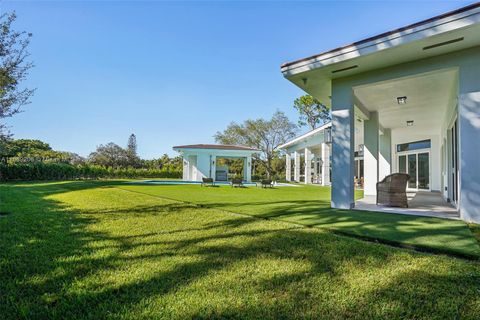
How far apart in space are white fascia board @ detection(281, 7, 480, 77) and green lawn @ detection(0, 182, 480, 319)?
14.0 ft

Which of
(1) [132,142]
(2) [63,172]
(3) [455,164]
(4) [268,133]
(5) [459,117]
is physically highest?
(1) [132,142]

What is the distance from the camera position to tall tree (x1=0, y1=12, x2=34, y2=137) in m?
6.21

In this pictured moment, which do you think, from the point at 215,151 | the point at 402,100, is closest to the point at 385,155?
the point at 402,100

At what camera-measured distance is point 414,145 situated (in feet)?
58.5

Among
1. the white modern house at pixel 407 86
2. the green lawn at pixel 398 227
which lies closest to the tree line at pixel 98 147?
the green lawn at pixel 398 227

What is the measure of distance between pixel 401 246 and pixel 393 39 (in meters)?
4.33

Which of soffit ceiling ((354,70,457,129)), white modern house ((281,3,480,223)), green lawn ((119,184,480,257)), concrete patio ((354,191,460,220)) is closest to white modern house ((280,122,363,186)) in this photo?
soffit ceiling ((354,70,457,129))

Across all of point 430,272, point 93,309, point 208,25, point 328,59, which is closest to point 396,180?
point 328,59

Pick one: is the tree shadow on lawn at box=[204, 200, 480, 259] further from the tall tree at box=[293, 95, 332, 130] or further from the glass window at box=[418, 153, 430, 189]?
the tall tree at box=[293, 95, 332, 130]

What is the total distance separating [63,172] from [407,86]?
3116 cm

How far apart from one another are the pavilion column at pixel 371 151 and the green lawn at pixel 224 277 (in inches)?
334

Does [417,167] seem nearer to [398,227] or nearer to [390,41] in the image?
[390,41]

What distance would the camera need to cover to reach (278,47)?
19.8m

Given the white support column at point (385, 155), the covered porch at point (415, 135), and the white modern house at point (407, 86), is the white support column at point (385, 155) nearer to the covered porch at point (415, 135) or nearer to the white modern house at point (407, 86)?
the covered porch at point (415, 135)
